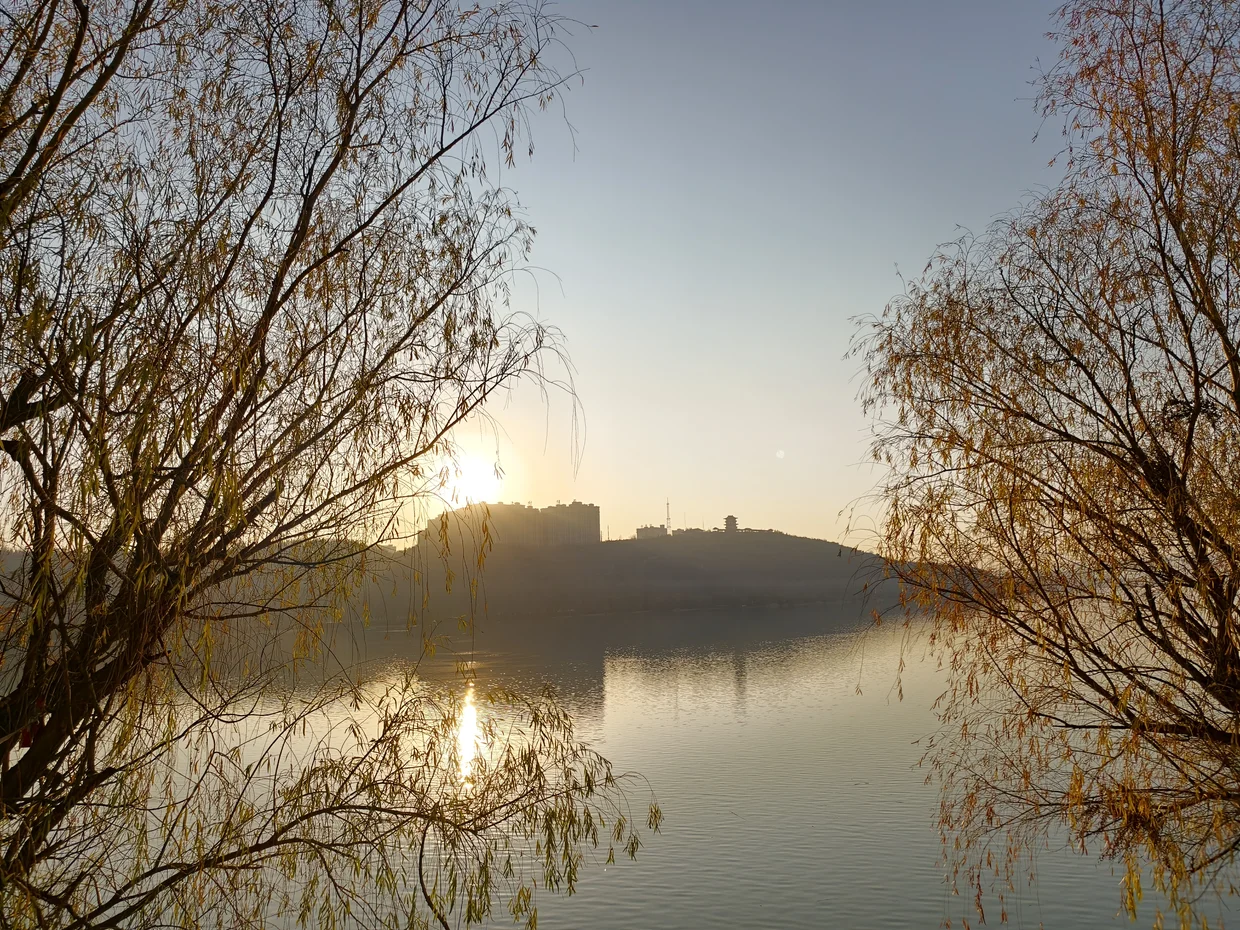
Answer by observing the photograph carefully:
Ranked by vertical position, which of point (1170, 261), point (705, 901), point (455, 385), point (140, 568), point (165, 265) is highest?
point (1170, 261)

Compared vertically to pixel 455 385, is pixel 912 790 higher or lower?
lower

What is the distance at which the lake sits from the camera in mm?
13328

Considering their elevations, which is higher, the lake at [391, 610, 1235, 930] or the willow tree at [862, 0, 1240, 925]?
the willow tree at [862, 0, 1240, 925]

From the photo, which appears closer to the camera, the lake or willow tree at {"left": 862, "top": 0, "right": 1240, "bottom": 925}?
willow tree at {"left": 862, "top": 0, "right": 1240, "bottom": 925}

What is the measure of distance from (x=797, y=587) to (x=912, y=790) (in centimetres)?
7978

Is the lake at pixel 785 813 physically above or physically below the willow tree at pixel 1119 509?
below

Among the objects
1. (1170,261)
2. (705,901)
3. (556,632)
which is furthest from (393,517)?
(556,632)

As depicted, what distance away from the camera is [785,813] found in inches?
708

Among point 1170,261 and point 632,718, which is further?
point 632,718

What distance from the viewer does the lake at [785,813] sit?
525 inches

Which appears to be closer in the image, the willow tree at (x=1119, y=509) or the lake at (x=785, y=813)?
the willow tree at (x=1119, y=509)

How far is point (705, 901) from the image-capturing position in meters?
14.1

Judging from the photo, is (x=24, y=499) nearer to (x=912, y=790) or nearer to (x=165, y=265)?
(x=165, y=265)

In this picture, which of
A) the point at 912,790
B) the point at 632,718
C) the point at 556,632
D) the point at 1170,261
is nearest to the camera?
the point at 1170,261
